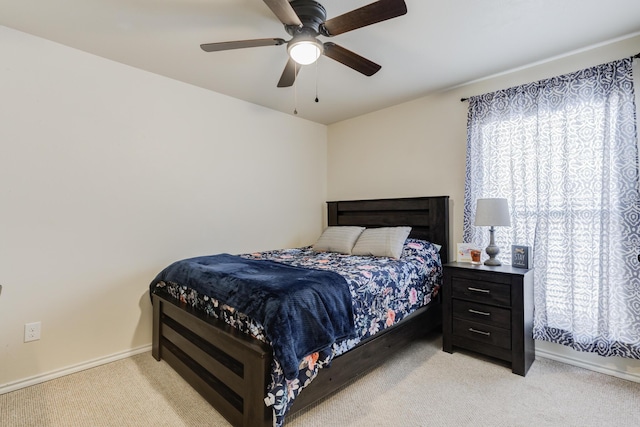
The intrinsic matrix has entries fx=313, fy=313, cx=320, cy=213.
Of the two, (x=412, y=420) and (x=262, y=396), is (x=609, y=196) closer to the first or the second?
(x=412, y=420)

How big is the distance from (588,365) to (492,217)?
131 centimetres

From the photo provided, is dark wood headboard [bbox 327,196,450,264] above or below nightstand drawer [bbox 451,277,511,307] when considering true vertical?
above

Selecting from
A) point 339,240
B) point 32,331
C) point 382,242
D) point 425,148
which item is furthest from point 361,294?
point 32,331

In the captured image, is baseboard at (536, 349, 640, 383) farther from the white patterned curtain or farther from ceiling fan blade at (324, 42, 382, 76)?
ceiling fan blade at (324, 42, 382, 76)

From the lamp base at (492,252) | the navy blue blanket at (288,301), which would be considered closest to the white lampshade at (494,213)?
the lamp base at (492,252)

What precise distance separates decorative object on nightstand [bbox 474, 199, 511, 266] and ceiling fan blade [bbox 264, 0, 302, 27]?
201cm

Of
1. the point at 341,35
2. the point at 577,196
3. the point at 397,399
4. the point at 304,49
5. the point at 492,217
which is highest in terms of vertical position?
the point at 341,35

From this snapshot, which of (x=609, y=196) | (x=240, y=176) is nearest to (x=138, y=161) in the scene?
(x=240, y=176)

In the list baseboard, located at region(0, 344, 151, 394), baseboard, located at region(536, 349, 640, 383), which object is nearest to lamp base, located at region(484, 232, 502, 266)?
baseboard, located at region(536, 349, 640, 383)

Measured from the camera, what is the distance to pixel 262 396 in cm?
154

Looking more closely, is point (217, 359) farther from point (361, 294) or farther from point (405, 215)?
point (405, 215)

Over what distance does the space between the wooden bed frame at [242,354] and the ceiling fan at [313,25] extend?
1677mm

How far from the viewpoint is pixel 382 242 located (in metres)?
2.96

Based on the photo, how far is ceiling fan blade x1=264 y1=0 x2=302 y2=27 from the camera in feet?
4.87
